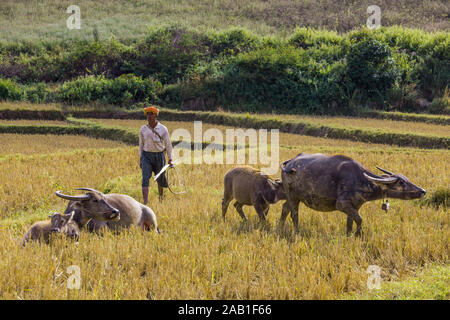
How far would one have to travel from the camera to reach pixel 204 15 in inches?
1576

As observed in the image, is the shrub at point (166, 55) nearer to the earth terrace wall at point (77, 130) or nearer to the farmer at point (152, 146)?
the earth terrace wall at point (77, 130)

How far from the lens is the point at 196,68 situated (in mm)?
26734

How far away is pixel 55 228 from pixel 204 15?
123 feet

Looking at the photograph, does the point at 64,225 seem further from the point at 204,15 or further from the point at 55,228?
the point at 204,15

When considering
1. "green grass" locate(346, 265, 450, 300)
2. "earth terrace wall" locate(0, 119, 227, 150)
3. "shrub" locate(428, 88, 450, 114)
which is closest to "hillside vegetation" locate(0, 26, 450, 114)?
"shrub" locate(428, 88, 450, 114)

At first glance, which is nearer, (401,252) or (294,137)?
(401,252)

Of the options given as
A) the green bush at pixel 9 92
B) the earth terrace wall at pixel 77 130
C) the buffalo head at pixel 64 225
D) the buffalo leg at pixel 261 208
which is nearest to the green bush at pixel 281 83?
the earth terrace wall at pixel 77 130

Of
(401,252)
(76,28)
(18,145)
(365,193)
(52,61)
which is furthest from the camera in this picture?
(76,28)

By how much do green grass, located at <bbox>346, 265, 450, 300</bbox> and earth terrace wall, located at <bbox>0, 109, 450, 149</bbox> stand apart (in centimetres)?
1024

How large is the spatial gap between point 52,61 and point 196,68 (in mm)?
9587

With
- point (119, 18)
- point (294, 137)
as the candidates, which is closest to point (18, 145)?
point (294, 137)

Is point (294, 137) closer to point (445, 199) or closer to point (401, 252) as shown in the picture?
point (445, 199)

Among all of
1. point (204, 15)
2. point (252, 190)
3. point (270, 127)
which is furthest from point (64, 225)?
point (204, 15)

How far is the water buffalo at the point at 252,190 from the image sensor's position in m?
6.09
